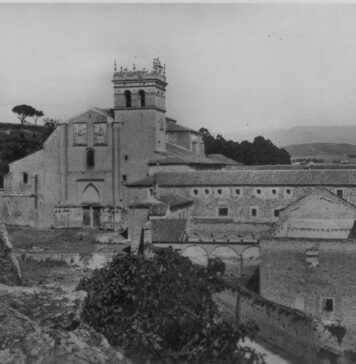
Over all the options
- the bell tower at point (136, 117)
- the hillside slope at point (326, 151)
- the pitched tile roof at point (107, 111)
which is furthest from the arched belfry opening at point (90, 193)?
the hillside slope at point (326, 151)

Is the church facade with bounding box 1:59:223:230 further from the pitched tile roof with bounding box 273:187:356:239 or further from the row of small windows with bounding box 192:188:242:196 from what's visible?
the pitched tile roof with bounding box 273:187:356:239

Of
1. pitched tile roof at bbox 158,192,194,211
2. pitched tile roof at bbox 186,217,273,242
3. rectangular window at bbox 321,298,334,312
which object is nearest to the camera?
rectangular window at bbox 321,298,334,312

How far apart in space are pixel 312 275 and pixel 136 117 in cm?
2181

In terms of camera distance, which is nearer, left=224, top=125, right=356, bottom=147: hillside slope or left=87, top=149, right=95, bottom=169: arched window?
left=87, top=149, right=95, bottom=169: arched window

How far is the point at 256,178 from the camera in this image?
120 feet

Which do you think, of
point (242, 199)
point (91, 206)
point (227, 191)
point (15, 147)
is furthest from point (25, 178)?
point (242, 199)

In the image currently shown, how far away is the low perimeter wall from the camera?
53.5 feet

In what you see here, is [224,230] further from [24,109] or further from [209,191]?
[24,109]

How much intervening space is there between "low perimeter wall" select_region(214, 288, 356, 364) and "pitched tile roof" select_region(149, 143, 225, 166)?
21561mm

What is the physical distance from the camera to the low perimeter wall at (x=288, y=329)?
16312 mm

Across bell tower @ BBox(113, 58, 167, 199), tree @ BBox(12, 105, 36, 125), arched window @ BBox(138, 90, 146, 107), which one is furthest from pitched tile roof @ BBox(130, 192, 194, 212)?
tree @ BBox(12, 105, 36, 125)

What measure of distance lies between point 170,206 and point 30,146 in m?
28.8

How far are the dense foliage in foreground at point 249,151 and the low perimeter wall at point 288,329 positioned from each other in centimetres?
4441

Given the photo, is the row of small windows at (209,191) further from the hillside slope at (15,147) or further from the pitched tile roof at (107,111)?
the hillside slope at (15,147)
